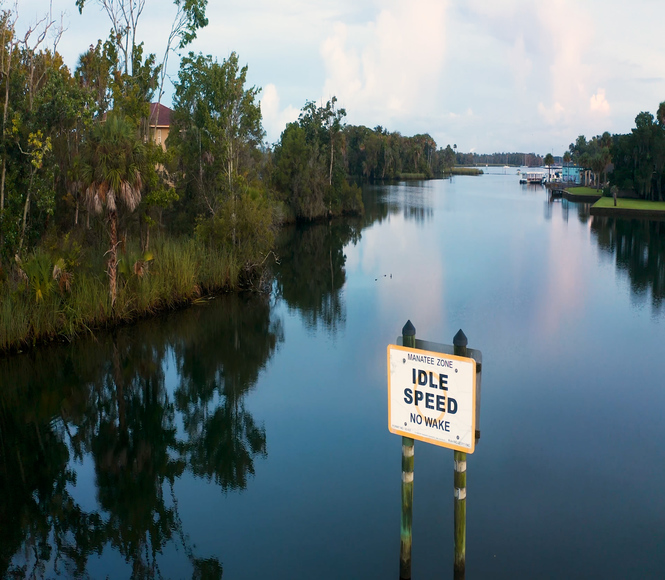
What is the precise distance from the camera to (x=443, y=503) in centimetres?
1022

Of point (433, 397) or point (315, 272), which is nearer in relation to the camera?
point (433, 397)

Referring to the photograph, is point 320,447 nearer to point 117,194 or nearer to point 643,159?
point 117,194

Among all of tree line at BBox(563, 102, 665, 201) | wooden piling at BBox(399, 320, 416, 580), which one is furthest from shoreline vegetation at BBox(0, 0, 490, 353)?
tree line at BBox(563, 102, 665, 201)

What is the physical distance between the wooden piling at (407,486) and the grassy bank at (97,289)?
12.6 metres

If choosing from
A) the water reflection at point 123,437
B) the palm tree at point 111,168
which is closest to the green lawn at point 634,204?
the water reflection at point 123,437

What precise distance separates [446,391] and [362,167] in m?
143

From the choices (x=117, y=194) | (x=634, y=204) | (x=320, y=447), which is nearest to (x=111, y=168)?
(x=117, y=194)

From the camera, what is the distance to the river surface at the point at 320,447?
902cm

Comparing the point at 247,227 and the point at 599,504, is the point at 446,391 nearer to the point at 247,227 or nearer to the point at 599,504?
the point at 599,504

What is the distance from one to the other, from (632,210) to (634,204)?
6098 mm

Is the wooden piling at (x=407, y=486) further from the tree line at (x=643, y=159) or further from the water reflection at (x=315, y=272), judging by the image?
the tree line at (x=643, y=159)

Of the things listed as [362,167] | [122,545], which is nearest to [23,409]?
[122,545]

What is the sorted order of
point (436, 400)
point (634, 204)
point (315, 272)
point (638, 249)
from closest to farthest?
1. point (436, 400)
2. point (315, 272)
3. point (638, 249)
4. point (634, 204)

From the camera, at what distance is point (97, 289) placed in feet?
64.1
